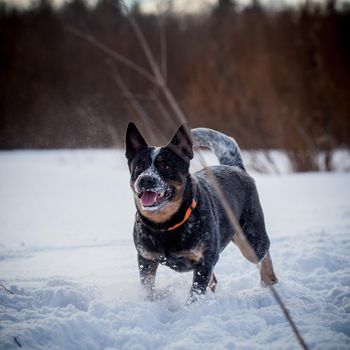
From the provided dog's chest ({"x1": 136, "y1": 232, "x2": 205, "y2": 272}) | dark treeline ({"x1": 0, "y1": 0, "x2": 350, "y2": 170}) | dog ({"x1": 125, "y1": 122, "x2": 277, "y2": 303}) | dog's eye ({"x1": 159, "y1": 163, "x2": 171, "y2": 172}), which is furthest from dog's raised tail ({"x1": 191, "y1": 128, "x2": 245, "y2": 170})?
dark treeline ({"x1": 0, "y1": 0, "x2": 350, "y2": 170})

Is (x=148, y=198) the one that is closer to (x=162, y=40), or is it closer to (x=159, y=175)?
(x=159, y=175)

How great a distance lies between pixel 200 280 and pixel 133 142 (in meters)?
1.37

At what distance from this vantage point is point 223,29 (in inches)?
623

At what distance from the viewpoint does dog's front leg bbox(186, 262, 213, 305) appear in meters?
3.02

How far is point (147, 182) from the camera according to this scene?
3.12 m

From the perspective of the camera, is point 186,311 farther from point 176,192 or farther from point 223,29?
point 223,29

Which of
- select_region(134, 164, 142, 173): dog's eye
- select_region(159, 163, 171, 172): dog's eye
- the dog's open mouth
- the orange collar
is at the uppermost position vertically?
select_region(159, 163, 171, 172): dog's eye

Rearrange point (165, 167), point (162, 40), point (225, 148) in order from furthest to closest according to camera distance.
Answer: point (225, 148) → point (165, 167) → point (162, 40)

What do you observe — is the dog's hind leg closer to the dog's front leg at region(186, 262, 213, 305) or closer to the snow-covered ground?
the snow-covered ground

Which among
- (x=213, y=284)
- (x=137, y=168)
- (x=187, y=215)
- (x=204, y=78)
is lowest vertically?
(x=204, y=78)

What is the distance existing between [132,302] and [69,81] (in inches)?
687

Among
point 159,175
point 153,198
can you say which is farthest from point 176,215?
point 159,175

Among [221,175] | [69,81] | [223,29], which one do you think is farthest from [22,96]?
[221,175]

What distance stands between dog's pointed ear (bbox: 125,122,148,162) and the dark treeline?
15.6ft
